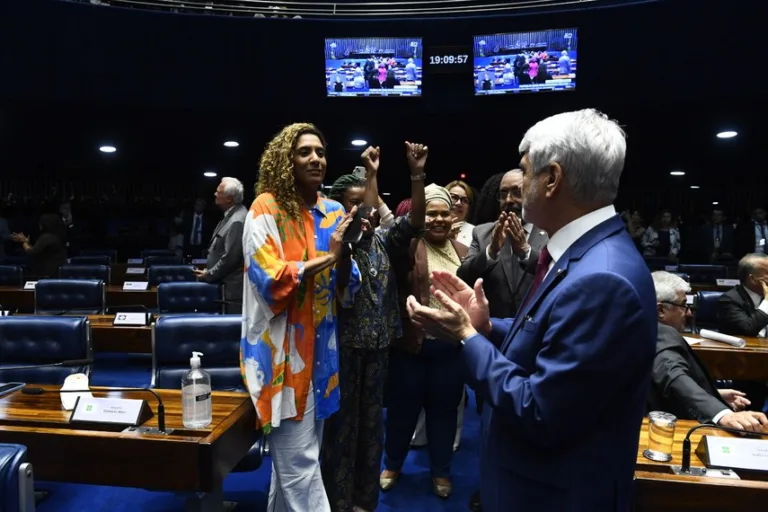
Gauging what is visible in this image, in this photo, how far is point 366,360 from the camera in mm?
2174

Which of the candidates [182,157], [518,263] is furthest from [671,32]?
[182,157]

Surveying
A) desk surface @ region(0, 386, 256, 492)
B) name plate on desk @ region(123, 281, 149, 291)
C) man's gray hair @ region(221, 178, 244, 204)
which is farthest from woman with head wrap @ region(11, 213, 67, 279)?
desk surface @ region(0, 386, 256, 492)

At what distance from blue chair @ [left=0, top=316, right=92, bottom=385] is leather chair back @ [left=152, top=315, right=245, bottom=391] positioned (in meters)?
0.36

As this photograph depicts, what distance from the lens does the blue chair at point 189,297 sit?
3.82 metres

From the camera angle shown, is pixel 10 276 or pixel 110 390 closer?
pixel 110 390

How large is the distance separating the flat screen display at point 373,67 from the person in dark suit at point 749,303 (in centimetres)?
434

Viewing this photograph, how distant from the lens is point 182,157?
9438mm

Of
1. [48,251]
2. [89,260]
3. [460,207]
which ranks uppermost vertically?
[460,207]

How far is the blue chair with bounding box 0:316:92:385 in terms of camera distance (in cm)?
239

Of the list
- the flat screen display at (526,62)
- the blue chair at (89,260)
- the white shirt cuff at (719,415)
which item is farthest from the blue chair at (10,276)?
the white shirt cuff at (719,415)

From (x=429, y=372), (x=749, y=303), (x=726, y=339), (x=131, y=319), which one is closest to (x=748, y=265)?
(x=749, y=303)

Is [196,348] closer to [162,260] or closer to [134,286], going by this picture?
[134,286]

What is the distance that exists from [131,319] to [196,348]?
1130 mm

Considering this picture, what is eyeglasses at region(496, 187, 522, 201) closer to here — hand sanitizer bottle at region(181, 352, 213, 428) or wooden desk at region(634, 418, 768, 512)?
wooden desk at region(634, 418, 768, 512)
